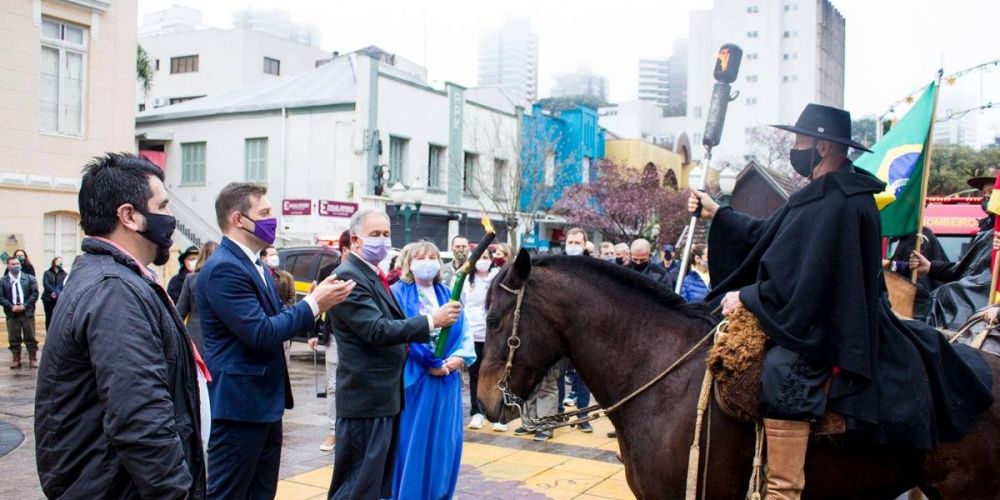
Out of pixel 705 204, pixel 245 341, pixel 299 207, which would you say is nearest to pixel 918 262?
pixel 705 204

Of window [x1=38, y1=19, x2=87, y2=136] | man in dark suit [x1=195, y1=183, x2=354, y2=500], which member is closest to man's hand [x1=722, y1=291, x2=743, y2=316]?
man in dark suit [x1=195, y1=183, x2=354, y2=500]

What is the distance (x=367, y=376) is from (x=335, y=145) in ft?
66.2

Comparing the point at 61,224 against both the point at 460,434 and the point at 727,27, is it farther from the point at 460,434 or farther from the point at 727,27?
the point at 727,27

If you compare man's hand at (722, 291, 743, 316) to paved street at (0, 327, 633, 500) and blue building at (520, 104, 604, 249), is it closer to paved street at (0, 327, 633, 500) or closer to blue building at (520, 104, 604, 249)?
paved street at (0, 327, 633, 500)

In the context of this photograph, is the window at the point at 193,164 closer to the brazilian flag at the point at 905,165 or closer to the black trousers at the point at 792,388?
the brazilian flag at the point at 905,165

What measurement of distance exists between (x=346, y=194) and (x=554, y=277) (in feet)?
67.3

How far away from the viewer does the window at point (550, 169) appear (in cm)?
3080

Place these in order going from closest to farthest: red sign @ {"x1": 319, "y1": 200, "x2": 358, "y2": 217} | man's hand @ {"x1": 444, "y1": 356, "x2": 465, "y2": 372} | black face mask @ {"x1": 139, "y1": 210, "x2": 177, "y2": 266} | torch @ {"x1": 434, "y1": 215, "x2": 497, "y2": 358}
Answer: black face mask @ {"x1": 139, "y1": 210, "x2": 177, "y2": 266}, torch @ {"x1": 434, "y1": 215, "x2": 497, "y2": 358}, man's hand @ {"x1": 444, "y1": 356, "x2": 465, "y2": 372}, red sign @ {"x1": 319, "y1": 200, "x2": 358, "y2": 217}

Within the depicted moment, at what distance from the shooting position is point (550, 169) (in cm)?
3125

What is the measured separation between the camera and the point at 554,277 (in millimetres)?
3920

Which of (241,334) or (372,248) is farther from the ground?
(372,248)

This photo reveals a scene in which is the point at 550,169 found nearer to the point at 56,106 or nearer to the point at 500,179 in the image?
the point at 500,179

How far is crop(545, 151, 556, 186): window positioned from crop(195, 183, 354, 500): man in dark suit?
26836 millimetres

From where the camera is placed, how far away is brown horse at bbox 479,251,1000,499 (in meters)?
3.41
